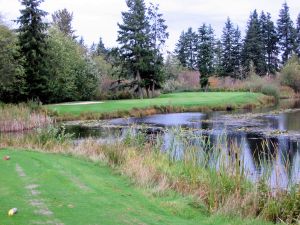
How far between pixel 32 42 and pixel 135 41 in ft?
71.9

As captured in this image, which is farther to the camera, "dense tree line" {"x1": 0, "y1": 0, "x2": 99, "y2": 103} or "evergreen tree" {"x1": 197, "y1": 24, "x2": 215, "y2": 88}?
"evergreen tree" {"x1": 197, "y1": 24, "x2": 215, "y2": 88}

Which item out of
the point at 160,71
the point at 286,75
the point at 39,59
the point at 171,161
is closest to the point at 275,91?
the point at 286,75

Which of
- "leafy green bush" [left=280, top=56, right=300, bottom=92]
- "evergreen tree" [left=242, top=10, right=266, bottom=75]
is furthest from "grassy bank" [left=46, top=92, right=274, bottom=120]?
"evergreen tree" [left=242, top=10, right=266, bottom=75]

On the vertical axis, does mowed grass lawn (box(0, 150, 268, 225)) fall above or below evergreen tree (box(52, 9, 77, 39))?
below

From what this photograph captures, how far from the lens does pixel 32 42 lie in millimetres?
41062

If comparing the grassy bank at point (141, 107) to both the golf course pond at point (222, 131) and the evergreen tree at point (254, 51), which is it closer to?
the golf course pond at point (222, 131)

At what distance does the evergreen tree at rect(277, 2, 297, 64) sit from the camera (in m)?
93.9

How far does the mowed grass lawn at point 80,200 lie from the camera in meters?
7.68

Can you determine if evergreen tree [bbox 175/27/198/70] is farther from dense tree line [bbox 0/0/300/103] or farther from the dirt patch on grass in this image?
the dirt patch on grass

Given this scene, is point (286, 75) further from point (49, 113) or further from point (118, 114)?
point (49, 113)

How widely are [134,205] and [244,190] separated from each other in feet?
10.6

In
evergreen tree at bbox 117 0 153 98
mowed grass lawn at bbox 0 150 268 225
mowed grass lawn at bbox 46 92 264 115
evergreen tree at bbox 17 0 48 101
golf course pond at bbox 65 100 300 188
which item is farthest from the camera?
evergreen tree at bbox 117 0 153 98

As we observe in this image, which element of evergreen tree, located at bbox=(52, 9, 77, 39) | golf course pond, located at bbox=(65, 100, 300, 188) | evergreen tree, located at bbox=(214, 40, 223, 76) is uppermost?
evergreen tree, located at bbox=(52, 9, 77, 39)

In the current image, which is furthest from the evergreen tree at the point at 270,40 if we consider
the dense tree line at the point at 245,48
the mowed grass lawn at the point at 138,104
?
the mowed grass lawn at the point at 138,104
